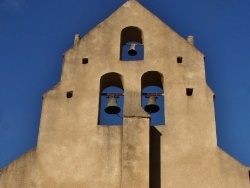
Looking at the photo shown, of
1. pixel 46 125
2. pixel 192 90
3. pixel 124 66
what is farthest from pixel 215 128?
pixel 46 125

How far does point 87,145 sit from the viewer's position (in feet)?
46.5

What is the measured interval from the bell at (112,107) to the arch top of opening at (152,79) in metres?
0.87

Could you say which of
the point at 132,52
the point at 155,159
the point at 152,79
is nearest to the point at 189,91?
the point at 152,79

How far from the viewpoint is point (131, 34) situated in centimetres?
1744

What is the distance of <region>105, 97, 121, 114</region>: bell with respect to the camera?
50.8 ft

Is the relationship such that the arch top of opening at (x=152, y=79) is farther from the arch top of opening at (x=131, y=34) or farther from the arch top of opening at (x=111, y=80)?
the arch top of opening at (x=131, y=34)

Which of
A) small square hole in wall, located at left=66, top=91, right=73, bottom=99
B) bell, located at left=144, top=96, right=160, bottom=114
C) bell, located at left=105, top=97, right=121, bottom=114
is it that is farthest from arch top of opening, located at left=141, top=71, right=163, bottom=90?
small square hole in wall, located at left=66, top=91, right=73, bottom=99

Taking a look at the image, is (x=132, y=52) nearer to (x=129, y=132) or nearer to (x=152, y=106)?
(x=152, y=106)

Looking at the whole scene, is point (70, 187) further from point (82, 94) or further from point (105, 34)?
point (105, 34)

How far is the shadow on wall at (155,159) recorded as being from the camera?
44.1 feet

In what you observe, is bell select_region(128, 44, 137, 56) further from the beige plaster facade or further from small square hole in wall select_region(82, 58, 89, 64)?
small square hole in wall select_region(82, 58, 89, 64)

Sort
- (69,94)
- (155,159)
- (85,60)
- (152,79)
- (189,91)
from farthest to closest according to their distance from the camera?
(85,60) < (152,79) < (69,94) < (189,91) < (155,159)

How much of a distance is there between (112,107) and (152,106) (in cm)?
108

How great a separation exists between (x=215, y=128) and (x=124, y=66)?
3169 mm
